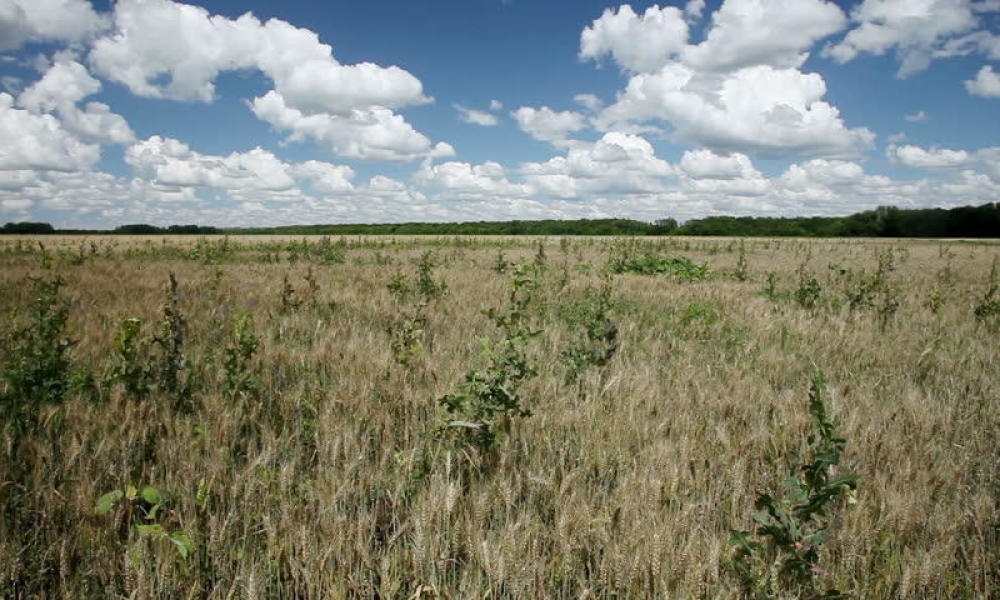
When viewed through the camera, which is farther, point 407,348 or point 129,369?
point 407,348

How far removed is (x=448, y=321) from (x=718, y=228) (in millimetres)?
77870

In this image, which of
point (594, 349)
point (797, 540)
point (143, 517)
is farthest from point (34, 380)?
point (797, 540)

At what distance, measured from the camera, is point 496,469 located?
2762mm

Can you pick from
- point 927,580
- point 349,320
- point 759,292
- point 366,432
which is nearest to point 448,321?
point 349,320

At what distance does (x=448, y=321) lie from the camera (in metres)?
6.72

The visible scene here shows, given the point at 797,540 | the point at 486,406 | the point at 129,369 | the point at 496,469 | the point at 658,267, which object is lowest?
the point at 496,469

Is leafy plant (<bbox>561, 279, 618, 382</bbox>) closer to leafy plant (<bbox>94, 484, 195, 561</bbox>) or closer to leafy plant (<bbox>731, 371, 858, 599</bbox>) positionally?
leafy plant (<bbox>731, 371, 858, 599</bbox>)

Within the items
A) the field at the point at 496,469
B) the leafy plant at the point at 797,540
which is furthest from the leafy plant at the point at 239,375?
the leafy plant at the point at 797,540

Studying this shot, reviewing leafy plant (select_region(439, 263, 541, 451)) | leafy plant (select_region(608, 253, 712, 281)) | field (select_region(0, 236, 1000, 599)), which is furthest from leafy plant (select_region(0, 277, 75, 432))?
leafy plant (select_region(608, 253, 712, 281))

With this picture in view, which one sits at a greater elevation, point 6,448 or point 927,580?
point 6,448

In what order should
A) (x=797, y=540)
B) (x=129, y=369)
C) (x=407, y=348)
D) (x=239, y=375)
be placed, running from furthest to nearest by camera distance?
(x=407, y=348)
(x=239, y=375)
(x=129, y=369)
(x=797, y=540)

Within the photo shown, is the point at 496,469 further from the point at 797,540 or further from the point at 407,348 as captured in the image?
the point at 407,348

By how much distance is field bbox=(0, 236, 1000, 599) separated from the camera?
6.19ft

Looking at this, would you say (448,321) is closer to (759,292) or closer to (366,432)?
(366,432)
